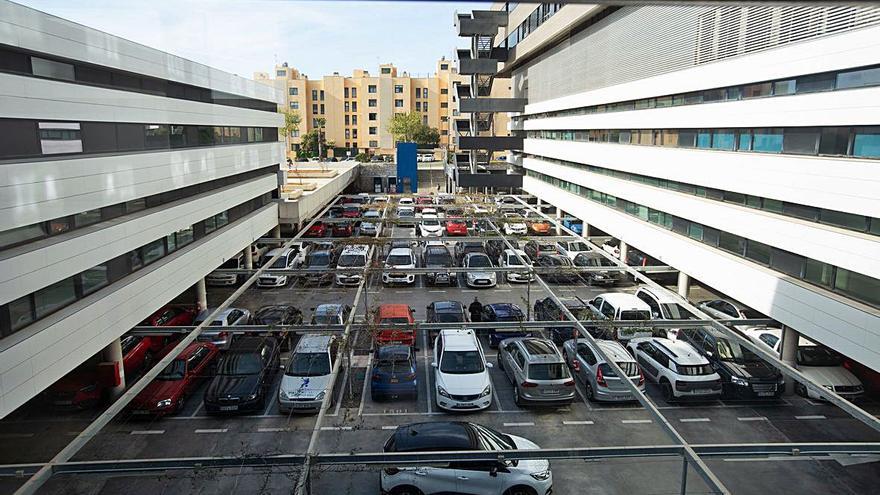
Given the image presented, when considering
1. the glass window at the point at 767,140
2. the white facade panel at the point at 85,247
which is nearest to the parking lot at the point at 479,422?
the white facade panel at the point at 85,247

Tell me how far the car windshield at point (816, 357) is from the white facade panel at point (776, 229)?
2504 mm

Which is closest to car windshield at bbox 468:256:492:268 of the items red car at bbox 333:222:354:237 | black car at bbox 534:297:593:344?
black car at bbox 534:297:593:344

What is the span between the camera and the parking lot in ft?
34.1

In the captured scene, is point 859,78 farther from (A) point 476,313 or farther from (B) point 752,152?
(A) point 476,313

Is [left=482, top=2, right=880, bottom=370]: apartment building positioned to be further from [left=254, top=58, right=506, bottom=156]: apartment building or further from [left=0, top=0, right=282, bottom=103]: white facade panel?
[left=254, top=58, right=506, bottom=156]: apartment building

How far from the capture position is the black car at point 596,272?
23.2 metres

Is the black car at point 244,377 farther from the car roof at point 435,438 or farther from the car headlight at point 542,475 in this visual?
the car headlight at point 542,475

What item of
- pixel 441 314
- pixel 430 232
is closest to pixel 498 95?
pixel 430 232

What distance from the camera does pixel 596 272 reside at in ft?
76.9

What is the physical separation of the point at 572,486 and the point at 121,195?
12.3m

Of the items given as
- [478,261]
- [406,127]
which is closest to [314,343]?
[478,261]

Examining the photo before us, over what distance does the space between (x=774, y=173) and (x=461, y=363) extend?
31.8ft

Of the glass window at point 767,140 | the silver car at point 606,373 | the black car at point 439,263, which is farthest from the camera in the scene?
the black car at point 439,263

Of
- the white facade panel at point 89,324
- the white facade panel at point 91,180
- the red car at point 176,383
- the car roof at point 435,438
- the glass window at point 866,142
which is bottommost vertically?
the red car at point 176,383
